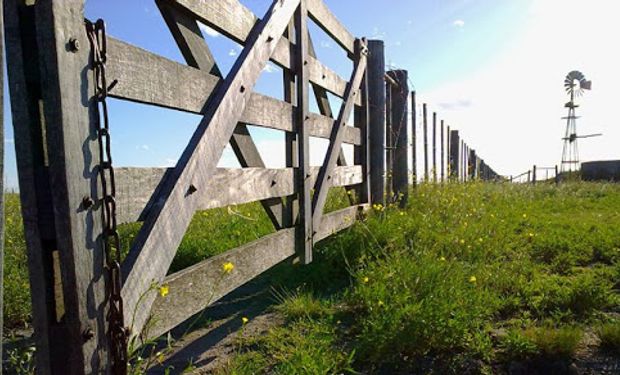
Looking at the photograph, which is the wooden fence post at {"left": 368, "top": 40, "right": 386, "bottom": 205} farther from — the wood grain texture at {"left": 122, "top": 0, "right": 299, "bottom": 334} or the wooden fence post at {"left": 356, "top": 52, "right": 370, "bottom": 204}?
the wood grain texture at {"left": 122, "top": 0, "right": 299, "bottom": 334}

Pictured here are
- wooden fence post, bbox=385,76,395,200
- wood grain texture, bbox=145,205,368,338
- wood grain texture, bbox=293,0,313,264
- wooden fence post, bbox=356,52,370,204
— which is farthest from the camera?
wooden fence post, bbox=385,76,395,200

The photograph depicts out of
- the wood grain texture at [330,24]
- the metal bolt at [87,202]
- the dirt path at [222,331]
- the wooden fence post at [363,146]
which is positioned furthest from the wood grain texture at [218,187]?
the wooden fence post at [363,146]

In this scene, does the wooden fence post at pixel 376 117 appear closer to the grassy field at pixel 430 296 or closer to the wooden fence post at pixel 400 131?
A: the grassy field at pixel 430 296

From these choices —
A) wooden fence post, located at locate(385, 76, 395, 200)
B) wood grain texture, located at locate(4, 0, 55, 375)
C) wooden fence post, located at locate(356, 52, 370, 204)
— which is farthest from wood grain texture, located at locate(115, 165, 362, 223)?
wooden fence post, located at locate(385, 76, 395, 200)

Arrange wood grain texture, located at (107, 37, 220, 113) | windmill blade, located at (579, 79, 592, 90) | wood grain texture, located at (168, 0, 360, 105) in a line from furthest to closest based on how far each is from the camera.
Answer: windmill blade, located at (579, 79, 592, 90)
wood grain texture, located at (168, 0, 360, 105)
wood grain texture, located at (107, 37, 220, 113)

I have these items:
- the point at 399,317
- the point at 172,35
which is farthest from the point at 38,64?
the point at 399,317

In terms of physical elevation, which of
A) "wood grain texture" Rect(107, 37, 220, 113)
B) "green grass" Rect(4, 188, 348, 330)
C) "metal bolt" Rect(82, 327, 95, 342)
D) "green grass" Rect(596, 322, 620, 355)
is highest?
"wood grain texture" Rect(107, 37, 220, 113)

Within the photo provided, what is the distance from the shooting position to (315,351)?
280cm

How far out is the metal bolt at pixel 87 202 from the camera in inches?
61.1

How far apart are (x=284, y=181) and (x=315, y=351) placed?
4.07 feet

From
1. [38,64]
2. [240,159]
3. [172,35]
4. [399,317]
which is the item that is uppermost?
[172,35]

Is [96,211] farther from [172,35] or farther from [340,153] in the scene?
[340,153]

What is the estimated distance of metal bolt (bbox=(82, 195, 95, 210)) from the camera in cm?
155

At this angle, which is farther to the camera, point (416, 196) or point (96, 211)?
point (416, 196)
